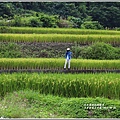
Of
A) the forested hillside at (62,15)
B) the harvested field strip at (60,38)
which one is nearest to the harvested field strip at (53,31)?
the forested hillside at (62,15)

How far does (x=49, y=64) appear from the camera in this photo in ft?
38.4

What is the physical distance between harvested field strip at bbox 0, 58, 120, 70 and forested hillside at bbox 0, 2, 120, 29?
4515mm

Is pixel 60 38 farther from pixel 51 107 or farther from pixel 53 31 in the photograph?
pixel 51 107

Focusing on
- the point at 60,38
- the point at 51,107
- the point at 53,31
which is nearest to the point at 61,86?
the point at 51,107

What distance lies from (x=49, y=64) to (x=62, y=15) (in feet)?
19.7

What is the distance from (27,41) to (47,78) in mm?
4768

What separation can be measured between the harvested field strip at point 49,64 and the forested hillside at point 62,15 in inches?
178

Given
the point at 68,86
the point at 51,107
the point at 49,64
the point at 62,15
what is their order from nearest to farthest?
1. the point at 51,107
2. the point at 68,86
3. the point at 49,64
4. the point at 62,15

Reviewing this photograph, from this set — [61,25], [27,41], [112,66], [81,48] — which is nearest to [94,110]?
[112,66]

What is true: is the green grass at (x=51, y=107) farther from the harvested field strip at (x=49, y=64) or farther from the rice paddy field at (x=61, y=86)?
the harvested field strip at (x=49, y=64)

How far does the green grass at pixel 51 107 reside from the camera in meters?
7.91

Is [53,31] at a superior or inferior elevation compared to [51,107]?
superior

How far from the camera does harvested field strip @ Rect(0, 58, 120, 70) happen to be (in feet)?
38.0

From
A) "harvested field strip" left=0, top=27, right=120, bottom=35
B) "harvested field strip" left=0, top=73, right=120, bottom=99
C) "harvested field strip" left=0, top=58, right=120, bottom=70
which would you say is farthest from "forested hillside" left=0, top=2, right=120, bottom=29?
"harvested field strip" left=0, top=73, right=120, bottom=99
